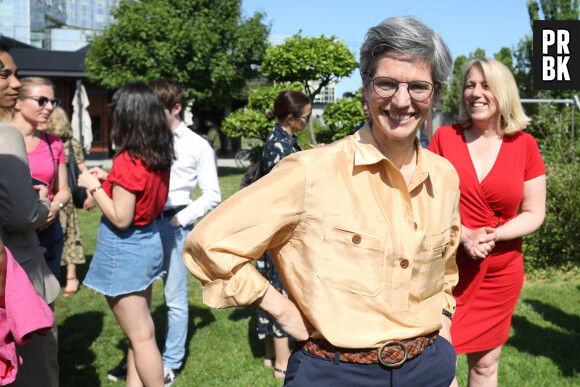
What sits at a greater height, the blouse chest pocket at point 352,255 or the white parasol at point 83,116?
the white parasol at point 83,116

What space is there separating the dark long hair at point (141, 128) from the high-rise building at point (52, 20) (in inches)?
1184

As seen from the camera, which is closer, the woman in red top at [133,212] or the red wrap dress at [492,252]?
the red wrap dress at [492,252]

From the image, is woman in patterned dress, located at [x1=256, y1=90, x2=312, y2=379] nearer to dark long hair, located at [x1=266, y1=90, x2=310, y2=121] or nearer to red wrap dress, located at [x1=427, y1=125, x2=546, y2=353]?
dark long hair, located at [x1=266, y1=90, x2=310, y2=121]

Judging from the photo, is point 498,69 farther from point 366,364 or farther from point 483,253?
point 366,364

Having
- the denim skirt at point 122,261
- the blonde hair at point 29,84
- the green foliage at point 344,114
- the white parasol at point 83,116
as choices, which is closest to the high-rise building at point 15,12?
the white parasol at point 83,116

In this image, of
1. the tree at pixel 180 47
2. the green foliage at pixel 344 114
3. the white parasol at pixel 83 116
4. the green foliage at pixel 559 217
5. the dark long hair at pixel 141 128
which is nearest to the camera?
the dark long hair at pixel 141 128

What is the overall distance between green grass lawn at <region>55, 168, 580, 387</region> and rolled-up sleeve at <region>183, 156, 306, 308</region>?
10.1 feet

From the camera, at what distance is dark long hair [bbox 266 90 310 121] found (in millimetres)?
4621

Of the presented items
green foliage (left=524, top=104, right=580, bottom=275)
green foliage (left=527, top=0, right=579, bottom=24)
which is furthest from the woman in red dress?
green foliage (left=527, top=0, right=579, bottom=24)

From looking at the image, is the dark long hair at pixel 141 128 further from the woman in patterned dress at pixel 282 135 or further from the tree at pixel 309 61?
the tree at pixel 309 61

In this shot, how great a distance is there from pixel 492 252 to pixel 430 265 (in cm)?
159

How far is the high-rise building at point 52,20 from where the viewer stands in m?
35.8

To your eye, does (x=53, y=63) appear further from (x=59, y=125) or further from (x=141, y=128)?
(x=141, y=128)

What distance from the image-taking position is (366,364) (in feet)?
6.02
